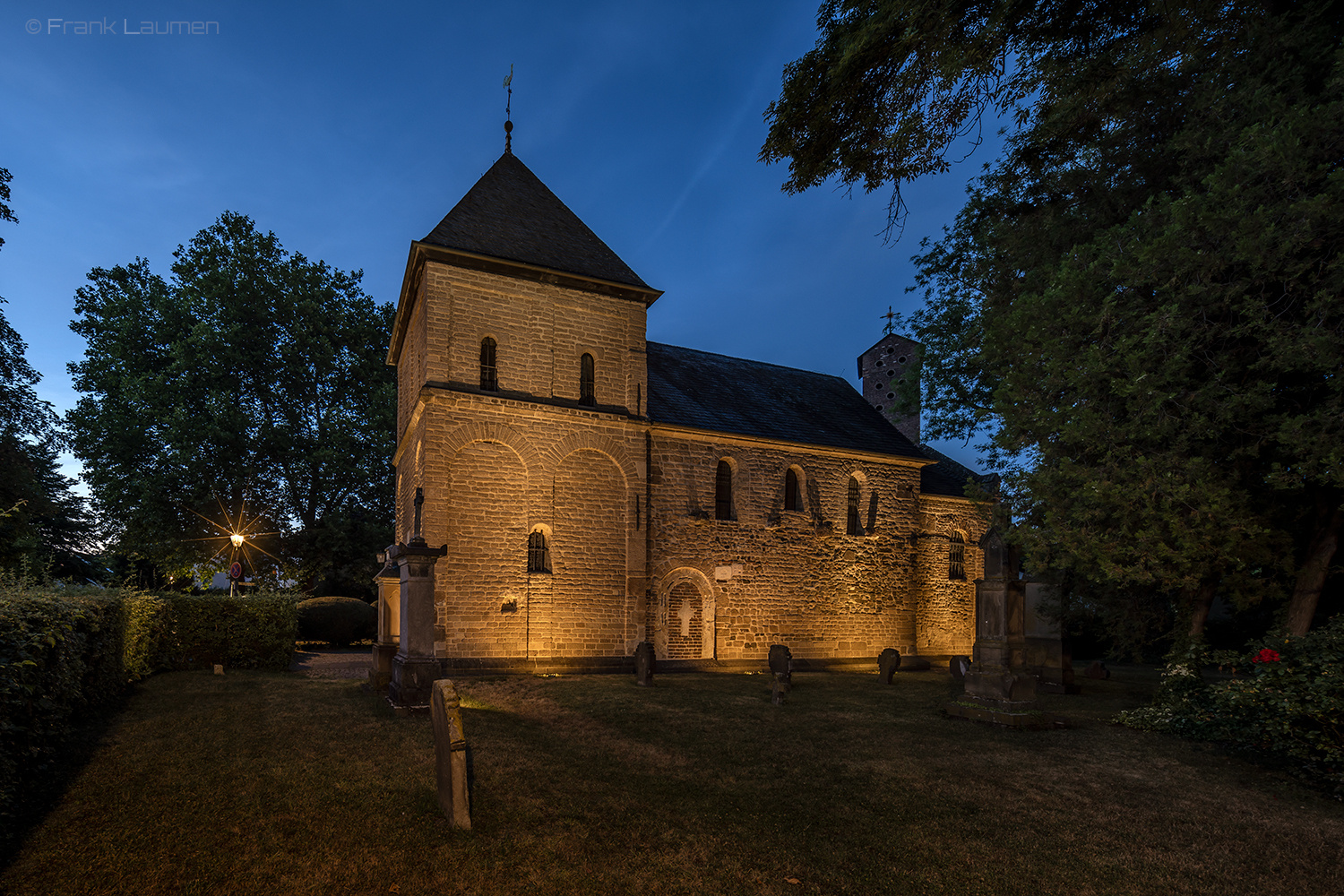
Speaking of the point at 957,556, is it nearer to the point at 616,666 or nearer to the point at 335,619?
the point at 616,666

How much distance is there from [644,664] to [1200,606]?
33.7 ft

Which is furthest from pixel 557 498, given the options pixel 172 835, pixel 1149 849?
pixel 1149 849

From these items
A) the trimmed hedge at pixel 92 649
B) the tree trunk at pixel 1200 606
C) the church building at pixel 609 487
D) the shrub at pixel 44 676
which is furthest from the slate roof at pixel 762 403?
the shrub at pixel 44 676

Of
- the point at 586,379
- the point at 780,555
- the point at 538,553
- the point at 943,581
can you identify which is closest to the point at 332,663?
the point at 538,553

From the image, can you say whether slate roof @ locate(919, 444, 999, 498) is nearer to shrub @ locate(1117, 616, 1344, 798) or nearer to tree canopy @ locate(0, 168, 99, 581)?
shrub @ locate(1117, 616, 1344, 798)

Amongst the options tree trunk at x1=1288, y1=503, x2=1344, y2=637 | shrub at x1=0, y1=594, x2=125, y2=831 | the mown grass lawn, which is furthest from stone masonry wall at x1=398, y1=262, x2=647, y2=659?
tree trunk at x1=1288, y1=503, x2=1344, y2=637

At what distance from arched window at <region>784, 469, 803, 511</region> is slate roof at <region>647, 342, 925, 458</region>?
112cm

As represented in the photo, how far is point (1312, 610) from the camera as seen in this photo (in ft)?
29.7

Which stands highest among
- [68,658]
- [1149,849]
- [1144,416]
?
[1144,416]

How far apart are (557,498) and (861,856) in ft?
38.0

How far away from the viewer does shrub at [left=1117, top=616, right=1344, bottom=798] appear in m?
6.43

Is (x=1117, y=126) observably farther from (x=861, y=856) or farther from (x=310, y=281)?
(x=310, y=281)

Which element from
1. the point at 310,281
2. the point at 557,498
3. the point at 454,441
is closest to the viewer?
the point at 454,441

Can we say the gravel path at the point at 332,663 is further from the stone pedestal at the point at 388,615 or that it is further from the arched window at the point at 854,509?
the arched window at the point at 854,509
